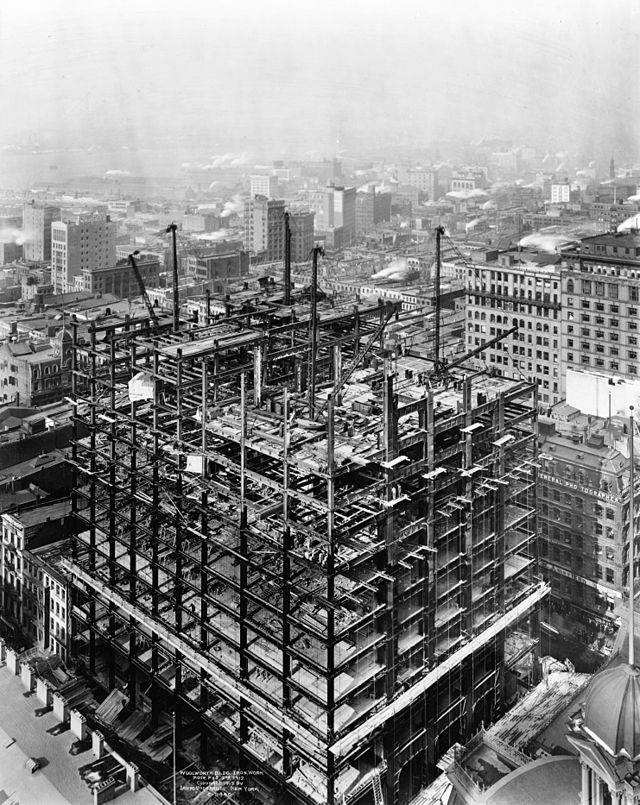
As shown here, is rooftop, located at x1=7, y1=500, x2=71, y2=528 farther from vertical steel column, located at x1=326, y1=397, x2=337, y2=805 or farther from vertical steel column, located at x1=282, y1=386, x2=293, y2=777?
vertical steel column, located at x1=326, y1=397, x2=337, y2=805

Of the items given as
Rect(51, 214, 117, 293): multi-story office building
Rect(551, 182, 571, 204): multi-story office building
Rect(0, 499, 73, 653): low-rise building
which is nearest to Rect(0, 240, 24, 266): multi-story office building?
Rect(51, 214, 117, 293): multi-story office building

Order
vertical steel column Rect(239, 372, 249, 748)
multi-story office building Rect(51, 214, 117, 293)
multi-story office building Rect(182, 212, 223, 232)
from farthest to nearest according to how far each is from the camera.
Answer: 1. multi-story office building Rect(182, 212, 223, 232)
2. multi-story office building Rect(51, 214, 117, 293)
3. vertical steel column Rect(239, 372, 249, 748)

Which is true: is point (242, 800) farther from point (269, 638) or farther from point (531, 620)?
point (531, 620)

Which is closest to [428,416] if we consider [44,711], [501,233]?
[44,711]

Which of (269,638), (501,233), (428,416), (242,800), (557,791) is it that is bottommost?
(242,800)

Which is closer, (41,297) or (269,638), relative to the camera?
(269,638)

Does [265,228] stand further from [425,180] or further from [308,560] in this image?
[308,560]
